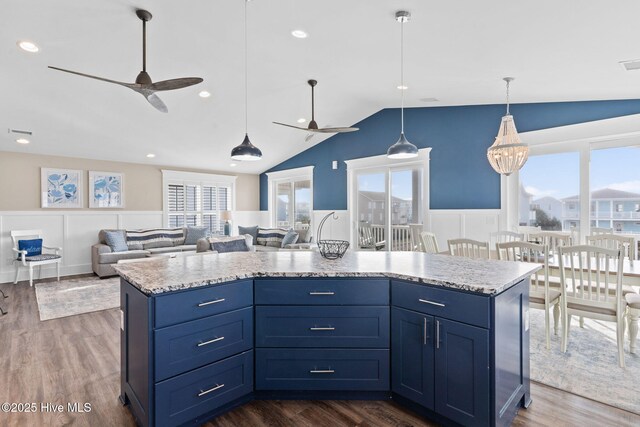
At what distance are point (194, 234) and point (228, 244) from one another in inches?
118

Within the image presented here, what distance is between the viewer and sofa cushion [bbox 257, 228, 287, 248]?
7.45 meters

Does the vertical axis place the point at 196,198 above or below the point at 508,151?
below

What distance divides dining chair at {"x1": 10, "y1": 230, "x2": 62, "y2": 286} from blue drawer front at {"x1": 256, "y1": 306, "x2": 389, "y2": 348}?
542 centimetres

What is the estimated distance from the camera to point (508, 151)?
14.0ft

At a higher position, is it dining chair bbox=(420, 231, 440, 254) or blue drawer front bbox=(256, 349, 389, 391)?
dining chair bbox=(420, 231, 440, 254)

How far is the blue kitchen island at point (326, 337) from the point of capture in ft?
5.85

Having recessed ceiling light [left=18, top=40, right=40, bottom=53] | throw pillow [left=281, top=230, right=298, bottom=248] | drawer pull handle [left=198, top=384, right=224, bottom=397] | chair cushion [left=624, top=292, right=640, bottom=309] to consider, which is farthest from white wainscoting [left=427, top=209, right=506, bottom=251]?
recessed ceiling light [left=18, top=40, right=40, bottom=53]

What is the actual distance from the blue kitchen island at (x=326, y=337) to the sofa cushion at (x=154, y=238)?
509 centimetres

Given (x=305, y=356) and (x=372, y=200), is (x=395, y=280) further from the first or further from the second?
(x=372, y=200)

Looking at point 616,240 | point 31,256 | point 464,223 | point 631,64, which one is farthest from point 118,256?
point 631,64

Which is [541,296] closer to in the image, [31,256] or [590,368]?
[590,368]

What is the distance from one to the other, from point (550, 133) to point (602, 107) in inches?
24.8

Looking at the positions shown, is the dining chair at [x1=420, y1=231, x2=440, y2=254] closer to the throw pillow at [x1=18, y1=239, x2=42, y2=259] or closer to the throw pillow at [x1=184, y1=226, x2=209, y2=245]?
the throw pillow at [x1=184, y1=226, x2=209, y2=245]

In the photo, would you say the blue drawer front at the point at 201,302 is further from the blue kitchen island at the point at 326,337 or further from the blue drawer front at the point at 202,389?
the blue drawer front at the point at 202,389
